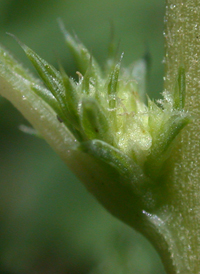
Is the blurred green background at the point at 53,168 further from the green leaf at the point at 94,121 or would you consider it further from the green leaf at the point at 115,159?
the green leaf at the point at 94,121

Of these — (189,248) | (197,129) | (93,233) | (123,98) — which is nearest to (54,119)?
(123,98)

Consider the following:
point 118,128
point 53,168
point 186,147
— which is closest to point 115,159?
point 118,128

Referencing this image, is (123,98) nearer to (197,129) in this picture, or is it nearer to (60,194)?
(197,129)

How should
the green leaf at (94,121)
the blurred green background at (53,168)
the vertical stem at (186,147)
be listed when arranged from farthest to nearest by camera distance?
the blurred green background at (53,168) < the vertical stem at (186,147) < the green leaf at (94,121)

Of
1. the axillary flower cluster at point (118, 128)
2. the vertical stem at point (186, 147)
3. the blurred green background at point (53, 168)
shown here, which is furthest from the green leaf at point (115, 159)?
the blurred green background at point (53, 168)

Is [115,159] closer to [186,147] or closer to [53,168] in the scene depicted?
[186,147]

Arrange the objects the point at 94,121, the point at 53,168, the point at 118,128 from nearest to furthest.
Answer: the point at 94,121 < the point at 118,128 < the point at 53,168
